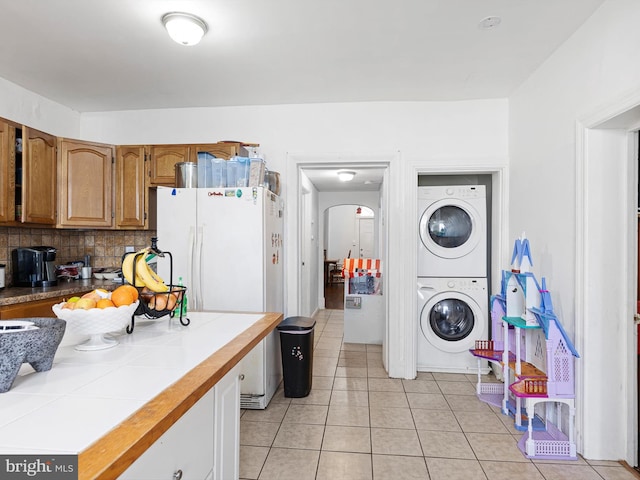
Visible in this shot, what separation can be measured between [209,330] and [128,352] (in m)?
0.33

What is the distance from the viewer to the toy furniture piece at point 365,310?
472 cm

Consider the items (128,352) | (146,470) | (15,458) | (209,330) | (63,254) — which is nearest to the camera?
(15,458)

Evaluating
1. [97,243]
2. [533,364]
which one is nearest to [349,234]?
[97,243]

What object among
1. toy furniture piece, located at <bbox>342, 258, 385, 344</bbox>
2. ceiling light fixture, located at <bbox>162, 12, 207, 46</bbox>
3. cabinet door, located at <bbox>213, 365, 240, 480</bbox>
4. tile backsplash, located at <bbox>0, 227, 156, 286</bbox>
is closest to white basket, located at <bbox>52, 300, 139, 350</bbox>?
cabinet door, located at <bbox>213, 365, 240, 480</bbox>

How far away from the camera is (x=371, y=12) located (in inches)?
84.6

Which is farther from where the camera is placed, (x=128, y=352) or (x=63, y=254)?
(x=63, y=254)

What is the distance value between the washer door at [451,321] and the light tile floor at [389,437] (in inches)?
12.4

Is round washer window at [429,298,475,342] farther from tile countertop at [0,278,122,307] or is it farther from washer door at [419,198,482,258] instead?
tile countertop at [0,278,122,307]

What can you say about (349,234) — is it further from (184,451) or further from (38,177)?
(184,451)

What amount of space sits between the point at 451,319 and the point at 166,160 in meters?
3.10

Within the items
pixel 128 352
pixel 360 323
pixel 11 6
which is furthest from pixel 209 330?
pixel 360 323

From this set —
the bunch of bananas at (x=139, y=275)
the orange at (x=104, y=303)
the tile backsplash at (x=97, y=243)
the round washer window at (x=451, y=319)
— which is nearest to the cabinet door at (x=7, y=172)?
the tile backsplash at (x=97, y=243)

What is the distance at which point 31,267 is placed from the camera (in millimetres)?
3109

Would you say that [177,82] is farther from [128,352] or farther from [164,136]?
[128,352]
